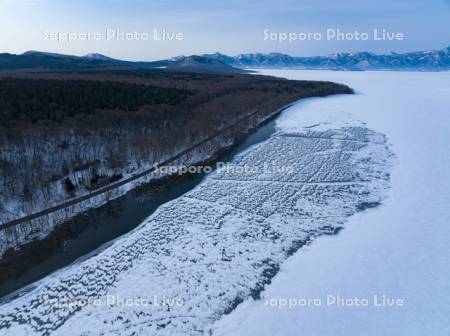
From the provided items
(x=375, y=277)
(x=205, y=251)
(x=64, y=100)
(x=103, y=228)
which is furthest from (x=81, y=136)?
(x=375, y=277)

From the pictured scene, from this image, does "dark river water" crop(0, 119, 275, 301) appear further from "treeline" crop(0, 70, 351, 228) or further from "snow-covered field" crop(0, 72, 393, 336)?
"treeline" crop(0, 70, 351, 228)

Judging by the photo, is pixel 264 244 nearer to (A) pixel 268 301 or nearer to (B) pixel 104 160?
Answer: (A) pixel 268 301

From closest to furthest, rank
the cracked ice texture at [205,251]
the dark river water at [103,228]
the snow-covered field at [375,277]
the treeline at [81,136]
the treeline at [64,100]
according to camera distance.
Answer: the snow-covered field at [375,277] < the cracked ice texture at [205,251] < the dark river water at [103,228] < the treeline at [81,136] < the treeline at [64,100]

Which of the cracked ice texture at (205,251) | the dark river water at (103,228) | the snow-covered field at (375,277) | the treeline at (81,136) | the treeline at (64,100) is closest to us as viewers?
the snow-covered field at (375,277)

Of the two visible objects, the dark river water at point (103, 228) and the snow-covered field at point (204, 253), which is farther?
the dark river water at point (103, 228)

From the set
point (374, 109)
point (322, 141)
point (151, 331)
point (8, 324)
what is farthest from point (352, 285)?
point (374, 109)

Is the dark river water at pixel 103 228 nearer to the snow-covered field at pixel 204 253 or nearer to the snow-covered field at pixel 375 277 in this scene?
the snow-covered field at pixel 204 253

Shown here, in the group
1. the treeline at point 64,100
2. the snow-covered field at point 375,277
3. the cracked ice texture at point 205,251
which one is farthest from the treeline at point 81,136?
the snow-covered field at point 375,277
